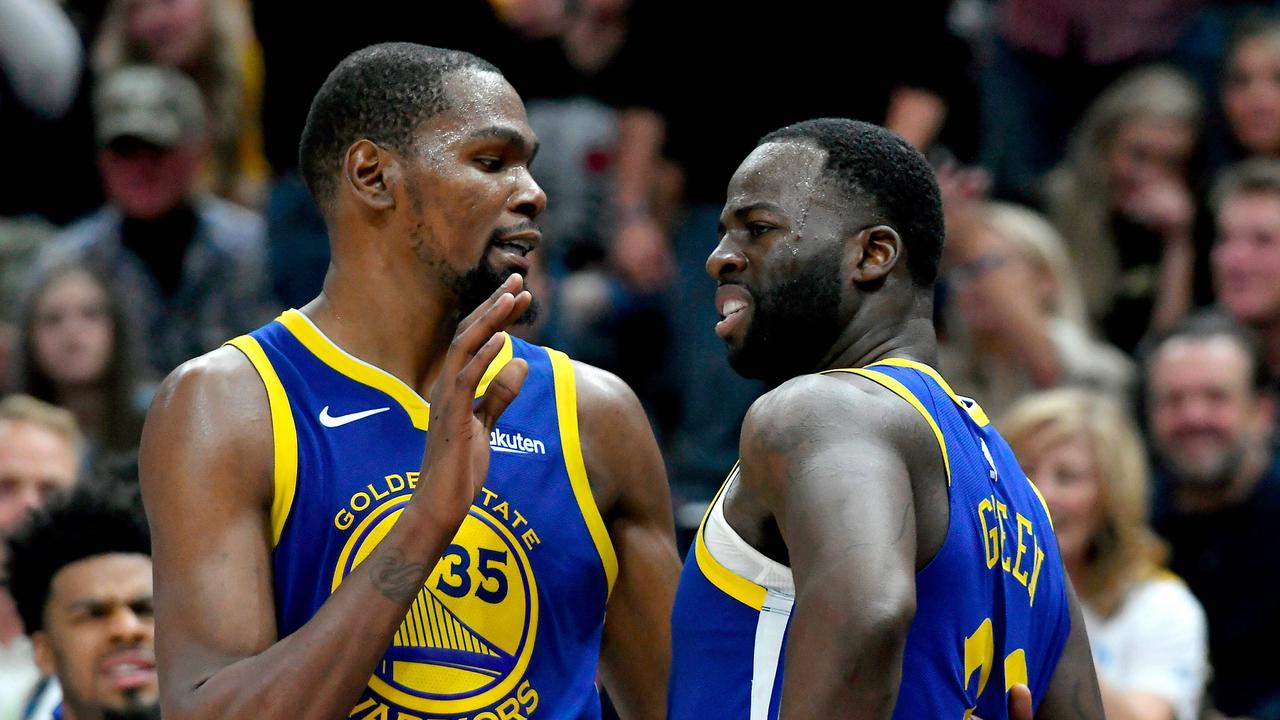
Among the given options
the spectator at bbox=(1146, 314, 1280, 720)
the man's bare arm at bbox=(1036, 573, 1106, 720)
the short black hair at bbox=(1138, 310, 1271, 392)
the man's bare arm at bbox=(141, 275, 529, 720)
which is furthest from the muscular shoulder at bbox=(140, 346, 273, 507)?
the short black hair at bbox=(1138, 310, 1271, 392)

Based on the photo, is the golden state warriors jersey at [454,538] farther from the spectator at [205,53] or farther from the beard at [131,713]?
the spectator at [205,53]

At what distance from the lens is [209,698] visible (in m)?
3.25

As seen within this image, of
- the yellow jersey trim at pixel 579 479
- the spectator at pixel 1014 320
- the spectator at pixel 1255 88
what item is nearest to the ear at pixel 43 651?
the yellow jersey trim at pixel 579 479

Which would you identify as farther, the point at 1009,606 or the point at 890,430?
the point at 1009,606

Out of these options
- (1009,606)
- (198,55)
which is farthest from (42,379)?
(1009,606)

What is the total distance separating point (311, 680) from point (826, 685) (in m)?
0.92

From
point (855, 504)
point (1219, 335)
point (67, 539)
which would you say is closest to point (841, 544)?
point (855, 504)

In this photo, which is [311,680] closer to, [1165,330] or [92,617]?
[92,617]

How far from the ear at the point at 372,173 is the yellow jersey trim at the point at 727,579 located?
926mm

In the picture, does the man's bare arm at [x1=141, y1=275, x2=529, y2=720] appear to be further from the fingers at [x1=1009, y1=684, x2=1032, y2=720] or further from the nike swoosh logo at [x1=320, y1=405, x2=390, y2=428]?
the fingers at [x1=1009, y1=684, x2=1032, y2=720]

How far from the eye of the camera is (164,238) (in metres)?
7.98

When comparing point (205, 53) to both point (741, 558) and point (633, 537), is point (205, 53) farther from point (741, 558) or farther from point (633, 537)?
point (741, 558)

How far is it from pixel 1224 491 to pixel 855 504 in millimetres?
4301

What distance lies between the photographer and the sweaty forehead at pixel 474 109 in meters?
3.67
